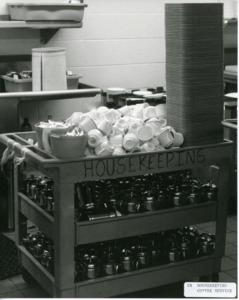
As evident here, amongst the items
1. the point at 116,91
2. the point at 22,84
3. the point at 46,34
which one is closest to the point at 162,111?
the point at 22,84

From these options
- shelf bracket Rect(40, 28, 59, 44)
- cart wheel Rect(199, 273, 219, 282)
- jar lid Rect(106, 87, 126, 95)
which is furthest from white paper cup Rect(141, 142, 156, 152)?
shelf bracket Rect(40, 28, 59, 44)

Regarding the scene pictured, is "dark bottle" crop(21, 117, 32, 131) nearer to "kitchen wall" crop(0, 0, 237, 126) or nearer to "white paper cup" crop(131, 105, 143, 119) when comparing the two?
"kitchen wall" crop(0, 0, 237, 126)

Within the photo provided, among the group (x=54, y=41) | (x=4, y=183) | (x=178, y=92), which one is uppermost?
(x=54, y=41)

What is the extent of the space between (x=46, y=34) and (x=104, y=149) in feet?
7.72

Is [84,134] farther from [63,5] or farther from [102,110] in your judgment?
[63,5]

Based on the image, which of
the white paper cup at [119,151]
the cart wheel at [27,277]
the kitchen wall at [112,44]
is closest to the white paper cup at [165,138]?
the white paper cup at [119,151]

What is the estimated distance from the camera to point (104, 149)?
2.93 m

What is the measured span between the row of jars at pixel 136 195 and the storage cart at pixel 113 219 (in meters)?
0.06

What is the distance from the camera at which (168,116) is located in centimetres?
333

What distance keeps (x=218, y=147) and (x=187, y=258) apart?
0.61 m

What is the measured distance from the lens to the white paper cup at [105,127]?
3041mm

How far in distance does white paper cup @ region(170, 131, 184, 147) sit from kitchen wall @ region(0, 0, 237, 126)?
211 centimetres

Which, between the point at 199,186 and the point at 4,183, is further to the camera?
the point at 4,183

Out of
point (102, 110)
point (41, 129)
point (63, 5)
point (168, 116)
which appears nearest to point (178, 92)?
point (168, 116)
